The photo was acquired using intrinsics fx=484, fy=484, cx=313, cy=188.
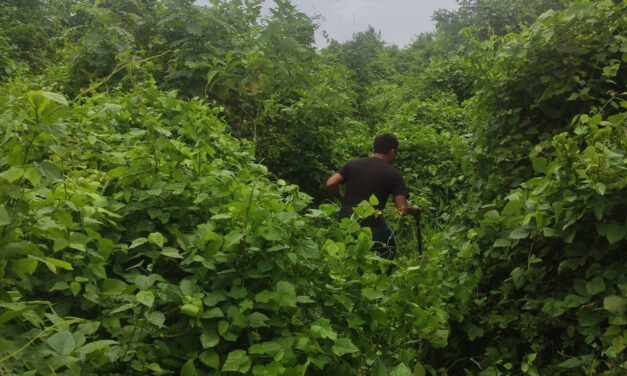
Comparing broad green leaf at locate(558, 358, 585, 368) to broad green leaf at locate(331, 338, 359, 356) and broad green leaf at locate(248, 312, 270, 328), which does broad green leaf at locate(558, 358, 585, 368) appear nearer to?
broad green leaf at locate(331, 338, 359, 356)

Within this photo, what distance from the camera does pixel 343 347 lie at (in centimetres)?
168

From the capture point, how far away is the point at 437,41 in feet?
65.4

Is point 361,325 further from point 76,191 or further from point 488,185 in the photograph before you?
point 488,185

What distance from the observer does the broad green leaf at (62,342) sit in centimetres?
121

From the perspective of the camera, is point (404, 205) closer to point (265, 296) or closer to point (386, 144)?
point (386, 144)

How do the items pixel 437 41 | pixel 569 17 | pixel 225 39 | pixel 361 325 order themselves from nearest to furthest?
pixel 361 325 → pixel 569 17 → pixel 225 39 → pixel 437 41

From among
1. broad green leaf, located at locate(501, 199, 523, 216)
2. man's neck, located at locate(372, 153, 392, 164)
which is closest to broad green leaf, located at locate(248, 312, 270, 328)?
broad green leaf, located at locate(501, 199, 523, 216)

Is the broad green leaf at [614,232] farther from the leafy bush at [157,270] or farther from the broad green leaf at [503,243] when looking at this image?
the leafy bush at [157,270]

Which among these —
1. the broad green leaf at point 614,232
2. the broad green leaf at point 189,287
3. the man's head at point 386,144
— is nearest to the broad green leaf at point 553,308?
the broad green leaf at point 614,232

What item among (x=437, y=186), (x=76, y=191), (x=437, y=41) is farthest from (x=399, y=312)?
(x=437, y=41)

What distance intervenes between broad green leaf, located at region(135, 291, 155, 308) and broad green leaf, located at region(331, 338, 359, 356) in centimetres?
63

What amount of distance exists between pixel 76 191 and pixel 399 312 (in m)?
→ 1.37

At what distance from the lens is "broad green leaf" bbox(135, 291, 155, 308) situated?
146 cm

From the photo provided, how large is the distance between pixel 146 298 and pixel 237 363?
353 millimetres
